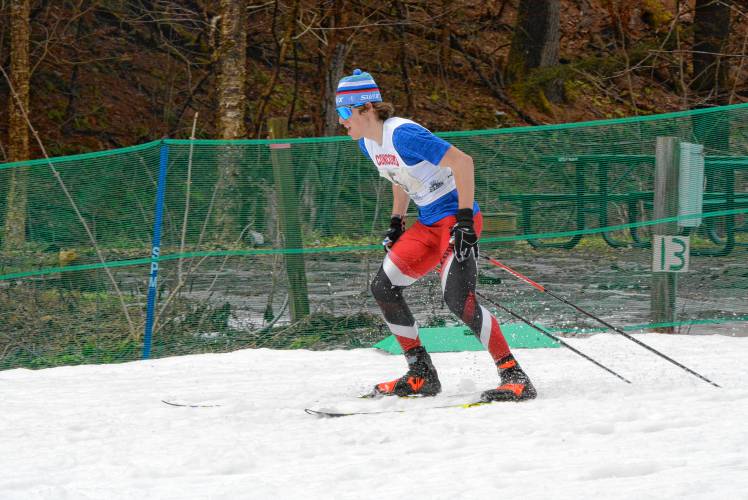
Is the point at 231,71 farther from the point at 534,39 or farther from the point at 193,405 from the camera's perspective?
the point at 534,39

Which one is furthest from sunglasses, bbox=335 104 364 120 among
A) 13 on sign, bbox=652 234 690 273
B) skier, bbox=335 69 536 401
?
13 on sign, bbox=652 234 690 273

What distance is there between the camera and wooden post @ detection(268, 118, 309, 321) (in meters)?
7.89

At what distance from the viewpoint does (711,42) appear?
1338cm

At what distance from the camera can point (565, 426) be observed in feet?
14.8

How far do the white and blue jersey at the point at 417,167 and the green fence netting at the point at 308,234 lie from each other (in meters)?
2.40

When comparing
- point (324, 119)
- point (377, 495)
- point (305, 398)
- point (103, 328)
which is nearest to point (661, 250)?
point (305, 398)

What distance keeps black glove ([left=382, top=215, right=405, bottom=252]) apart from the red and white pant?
148 millimetres

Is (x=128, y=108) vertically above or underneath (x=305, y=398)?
above

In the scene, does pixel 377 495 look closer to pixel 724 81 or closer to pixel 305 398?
pixel 305 398

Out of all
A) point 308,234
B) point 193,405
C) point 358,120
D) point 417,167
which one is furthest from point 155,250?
point 417,167

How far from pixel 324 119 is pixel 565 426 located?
31.0ft

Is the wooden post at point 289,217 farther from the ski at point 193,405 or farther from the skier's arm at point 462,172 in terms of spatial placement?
the skier's arm at point 462,172

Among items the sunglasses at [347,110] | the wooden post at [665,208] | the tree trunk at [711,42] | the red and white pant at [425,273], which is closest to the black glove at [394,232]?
the red and white pant at [425,273]

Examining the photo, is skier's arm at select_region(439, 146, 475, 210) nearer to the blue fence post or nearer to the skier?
the skier
